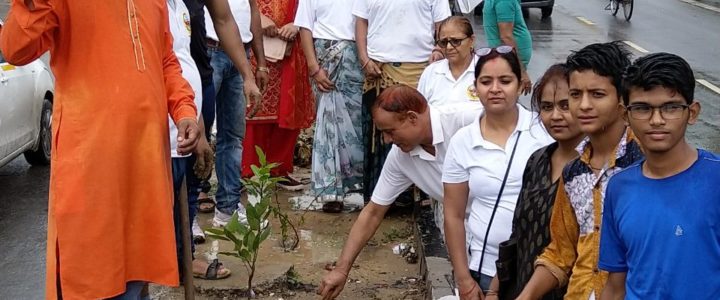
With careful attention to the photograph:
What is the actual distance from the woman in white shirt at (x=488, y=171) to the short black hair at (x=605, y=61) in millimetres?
769

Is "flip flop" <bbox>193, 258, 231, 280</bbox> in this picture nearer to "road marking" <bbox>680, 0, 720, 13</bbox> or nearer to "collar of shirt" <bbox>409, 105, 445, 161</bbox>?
"collar of shirt" <bbox>409, 105, 445, 161</bbox>

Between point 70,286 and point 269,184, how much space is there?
6.67 ft

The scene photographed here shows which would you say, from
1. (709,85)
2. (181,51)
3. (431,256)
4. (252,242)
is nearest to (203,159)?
(181,51)

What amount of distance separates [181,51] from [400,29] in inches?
88.2

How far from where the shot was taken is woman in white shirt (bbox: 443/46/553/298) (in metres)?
3.80

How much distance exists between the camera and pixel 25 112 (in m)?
7.96

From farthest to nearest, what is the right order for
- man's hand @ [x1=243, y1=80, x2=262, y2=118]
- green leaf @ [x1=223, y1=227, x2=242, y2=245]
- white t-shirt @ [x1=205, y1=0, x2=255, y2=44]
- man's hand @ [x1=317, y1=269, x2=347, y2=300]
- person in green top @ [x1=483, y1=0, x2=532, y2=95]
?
person in green top @ [x1=483, y1=0, x2=532, y2=95] → white t-shirt @ [x1=205, y1=0, x2=255, y2=44] → man's hand @ [x1=243, y1=80, x2=262, y2=118] → green leaf @ [x1=223, y1=227, x2=242, y2=245] → man's hand @ [x1=317, y1=269, x2=347, y2=300]

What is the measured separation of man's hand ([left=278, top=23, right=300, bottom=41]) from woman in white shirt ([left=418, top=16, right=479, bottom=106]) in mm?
1492

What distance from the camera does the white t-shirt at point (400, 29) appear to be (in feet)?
20.9

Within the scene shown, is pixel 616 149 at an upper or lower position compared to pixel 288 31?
upper

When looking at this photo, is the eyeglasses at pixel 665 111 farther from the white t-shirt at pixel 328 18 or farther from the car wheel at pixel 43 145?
the car wheel at pixel 43 145

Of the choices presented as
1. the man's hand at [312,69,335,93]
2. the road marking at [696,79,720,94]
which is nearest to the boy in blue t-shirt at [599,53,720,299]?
the man's hand at [312,69,335,93]

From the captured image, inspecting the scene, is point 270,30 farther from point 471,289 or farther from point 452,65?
point 471,289

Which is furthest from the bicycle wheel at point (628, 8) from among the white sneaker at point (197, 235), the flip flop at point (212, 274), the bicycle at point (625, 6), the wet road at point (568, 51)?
the flip flop at point (212, 274)
